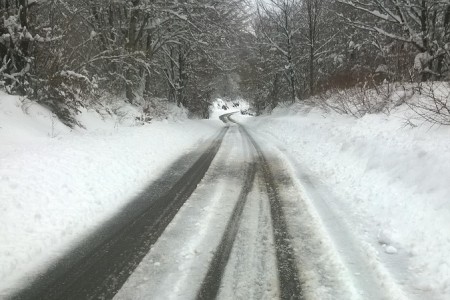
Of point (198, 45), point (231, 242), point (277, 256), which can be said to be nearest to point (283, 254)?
point (277, 256)

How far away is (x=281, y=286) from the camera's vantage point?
391 cm

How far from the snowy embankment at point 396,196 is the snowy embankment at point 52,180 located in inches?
147

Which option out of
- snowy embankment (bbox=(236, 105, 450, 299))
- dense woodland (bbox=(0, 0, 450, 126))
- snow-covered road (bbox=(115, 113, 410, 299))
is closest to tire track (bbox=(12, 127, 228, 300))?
snow-covered road (bbox=(115, 113, 410, 299))

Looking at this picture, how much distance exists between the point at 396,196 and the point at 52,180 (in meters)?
5.83

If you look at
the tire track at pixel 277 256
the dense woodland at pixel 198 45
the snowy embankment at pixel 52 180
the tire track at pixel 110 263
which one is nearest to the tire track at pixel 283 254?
the tire track at pixel 277 256

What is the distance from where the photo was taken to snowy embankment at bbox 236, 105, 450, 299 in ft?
14.1

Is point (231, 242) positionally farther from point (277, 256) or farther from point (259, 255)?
point (277, 256)

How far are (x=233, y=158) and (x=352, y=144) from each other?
3664 mm

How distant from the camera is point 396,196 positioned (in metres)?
6.19

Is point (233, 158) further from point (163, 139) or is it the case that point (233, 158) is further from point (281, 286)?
point (281, 286)

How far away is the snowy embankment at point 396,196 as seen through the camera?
4296mm

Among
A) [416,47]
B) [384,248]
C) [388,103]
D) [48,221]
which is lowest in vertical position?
[384,248]

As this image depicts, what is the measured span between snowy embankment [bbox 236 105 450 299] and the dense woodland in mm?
Result: 3623

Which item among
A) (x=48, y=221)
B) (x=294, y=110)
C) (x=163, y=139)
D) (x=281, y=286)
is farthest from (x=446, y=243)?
(x=294, y=110)
